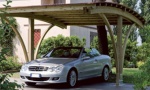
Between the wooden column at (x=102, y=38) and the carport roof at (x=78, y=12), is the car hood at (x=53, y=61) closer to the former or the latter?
the carport roof at (x=78, y=12)

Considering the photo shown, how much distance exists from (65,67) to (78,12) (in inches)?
101

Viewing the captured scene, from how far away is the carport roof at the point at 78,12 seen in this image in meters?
11.1

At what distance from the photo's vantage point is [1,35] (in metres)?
4.43

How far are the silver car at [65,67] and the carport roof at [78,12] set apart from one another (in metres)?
1.73

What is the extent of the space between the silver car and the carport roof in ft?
5.68

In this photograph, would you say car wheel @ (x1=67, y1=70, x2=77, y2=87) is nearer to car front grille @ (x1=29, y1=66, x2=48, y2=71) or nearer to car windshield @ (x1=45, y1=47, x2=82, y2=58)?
car front grille @ (x1=29, y1=66, x2=48, y2=71)

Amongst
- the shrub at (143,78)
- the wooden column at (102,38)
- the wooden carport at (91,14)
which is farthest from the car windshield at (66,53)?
the shrub at (143,78)

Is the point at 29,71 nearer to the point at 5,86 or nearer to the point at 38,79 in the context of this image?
the point at 38,79

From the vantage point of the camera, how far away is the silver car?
1150 centimetres

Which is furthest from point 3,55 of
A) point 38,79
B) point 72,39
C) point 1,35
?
point 72,39

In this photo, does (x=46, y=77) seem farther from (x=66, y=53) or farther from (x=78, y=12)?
(x=78, y=12)

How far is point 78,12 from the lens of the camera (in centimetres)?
1287

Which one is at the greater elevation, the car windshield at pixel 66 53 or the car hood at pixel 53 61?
the car windshield at pixel 66 53

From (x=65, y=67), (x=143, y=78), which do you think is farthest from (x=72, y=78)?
(x=143, y=78)
